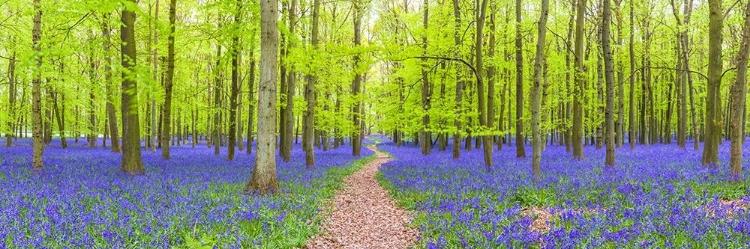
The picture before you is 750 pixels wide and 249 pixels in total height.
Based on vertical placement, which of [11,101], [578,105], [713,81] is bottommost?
[578,105]

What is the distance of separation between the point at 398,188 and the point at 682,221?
6.86m

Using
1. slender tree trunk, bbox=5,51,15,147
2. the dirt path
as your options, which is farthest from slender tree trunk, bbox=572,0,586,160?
slender tree trunk, bbox=5,51,15,147

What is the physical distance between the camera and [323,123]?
28156 millimetres

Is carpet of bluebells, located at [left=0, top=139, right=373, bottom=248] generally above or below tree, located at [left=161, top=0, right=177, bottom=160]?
below

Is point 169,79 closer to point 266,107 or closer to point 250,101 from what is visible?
point 250,101

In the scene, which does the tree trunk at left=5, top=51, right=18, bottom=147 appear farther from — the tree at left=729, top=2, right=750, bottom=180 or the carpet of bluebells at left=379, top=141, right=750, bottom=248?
the tree at left=729, top=2, right=750, bottom=180

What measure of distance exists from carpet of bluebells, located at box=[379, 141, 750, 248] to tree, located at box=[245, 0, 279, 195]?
3304 mm

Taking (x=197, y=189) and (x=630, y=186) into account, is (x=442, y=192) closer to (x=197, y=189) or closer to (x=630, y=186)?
(x=630, y=186)

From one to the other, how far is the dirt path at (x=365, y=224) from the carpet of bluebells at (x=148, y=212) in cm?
38

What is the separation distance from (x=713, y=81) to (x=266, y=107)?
39.9 ft

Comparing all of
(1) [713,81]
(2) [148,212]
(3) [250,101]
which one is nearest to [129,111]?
(2) [148,212]

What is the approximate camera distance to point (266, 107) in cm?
998

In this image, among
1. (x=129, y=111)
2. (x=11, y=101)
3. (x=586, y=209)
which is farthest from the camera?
(x=11, y=101)

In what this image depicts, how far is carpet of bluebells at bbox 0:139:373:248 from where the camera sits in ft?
17.4
